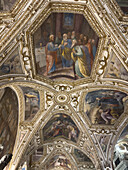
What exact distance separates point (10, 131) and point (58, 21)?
7410mm

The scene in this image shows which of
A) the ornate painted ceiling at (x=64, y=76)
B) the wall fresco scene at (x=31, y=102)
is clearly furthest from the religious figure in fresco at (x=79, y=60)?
the wall fresco scene at (x=31, y=102)

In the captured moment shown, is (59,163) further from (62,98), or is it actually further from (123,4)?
(123,4)

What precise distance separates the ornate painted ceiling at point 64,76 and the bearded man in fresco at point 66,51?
0.05 m

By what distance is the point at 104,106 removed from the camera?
1140 cm

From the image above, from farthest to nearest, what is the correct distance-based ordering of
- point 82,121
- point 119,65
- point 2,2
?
point 82,121 → point 119,65 → point 2,2

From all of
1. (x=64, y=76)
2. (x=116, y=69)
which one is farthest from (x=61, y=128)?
(x=116, y=69)

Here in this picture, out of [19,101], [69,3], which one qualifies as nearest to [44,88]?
[19,101]

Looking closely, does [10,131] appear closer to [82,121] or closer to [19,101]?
[19,101]

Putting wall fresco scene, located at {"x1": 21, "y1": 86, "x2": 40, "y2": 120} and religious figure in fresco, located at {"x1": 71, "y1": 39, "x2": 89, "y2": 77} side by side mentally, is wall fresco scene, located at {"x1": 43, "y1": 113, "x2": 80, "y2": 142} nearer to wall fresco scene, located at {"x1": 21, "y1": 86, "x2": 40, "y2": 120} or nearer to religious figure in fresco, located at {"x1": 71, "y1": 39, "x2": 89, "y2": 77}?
wall fresco scene, located at {"x1": 21, "y1": 86, "x2": 40, "y2": 120}

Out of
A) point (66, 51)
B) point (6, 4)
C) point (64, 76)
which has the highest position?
point (6, 4)

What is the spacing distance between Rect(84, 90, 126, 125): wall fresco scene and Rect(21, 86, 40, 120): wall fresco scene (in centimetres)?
337

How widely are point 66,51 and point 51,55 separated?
827 millimetres

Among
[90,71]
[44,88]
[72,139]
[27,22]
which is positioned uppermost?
[27,22]

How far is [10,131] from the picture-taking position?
35.3 ft
